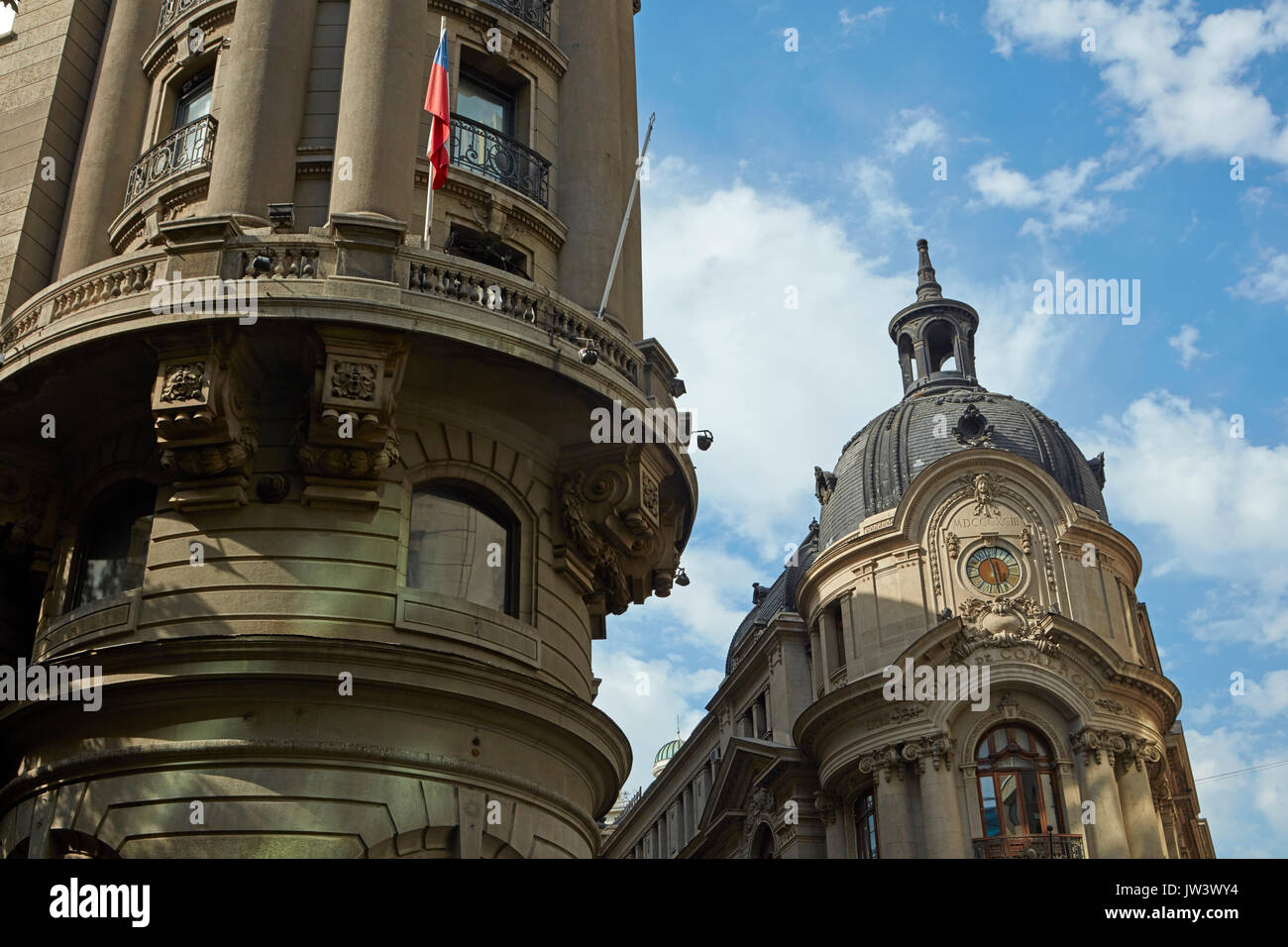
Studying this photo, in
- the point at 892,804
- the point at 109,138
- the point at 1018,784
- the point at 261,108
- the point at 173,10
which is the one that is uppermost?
the point at 173,10

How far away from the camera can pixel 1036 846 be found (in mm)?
37719

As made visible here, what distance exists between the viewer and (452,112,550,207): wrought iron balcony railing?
20.8 metres

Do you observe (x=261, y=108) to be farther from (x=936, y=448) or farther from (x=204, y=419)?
(x=936, y=448)

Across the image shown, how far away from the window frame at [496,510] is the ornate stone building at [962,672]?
23.6 metres

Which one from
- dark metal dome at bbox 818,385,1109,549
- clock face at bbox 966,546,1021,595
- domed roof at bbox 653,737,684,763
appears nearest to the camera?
clock face at bbox 966,546,1021,595

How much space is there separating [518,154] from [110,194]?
6.53 metres

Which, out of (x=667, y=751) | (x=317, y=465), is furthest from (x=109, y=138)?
(x=667, y=751)

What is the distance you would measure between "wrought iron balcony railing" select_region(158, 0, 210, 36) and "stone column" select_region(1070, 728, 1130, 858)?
100 ft

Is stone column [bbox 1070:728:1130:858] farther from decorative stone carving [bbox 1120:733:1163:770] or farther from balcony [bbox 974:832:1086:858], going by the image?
balcony [bbox 974:832:1086:858]

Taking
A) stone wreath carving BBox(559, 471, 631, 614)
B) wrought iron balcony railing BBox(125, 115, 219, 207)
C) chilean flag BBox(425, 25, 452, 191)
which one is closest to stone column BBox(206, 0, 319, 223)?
wrought iron balcony railing BBox(125, 115, 219, 207)

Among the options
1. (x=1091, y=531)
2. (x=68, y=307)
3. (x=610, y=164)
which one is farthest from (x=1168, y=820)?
(x=68, y=307)

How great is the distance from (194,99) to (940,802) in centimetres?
2794

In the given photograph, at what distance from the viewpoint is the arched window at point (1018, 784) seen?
1515 inches

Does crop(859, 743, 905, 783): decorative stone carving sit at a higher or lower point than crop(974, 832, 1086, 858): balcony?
higher
